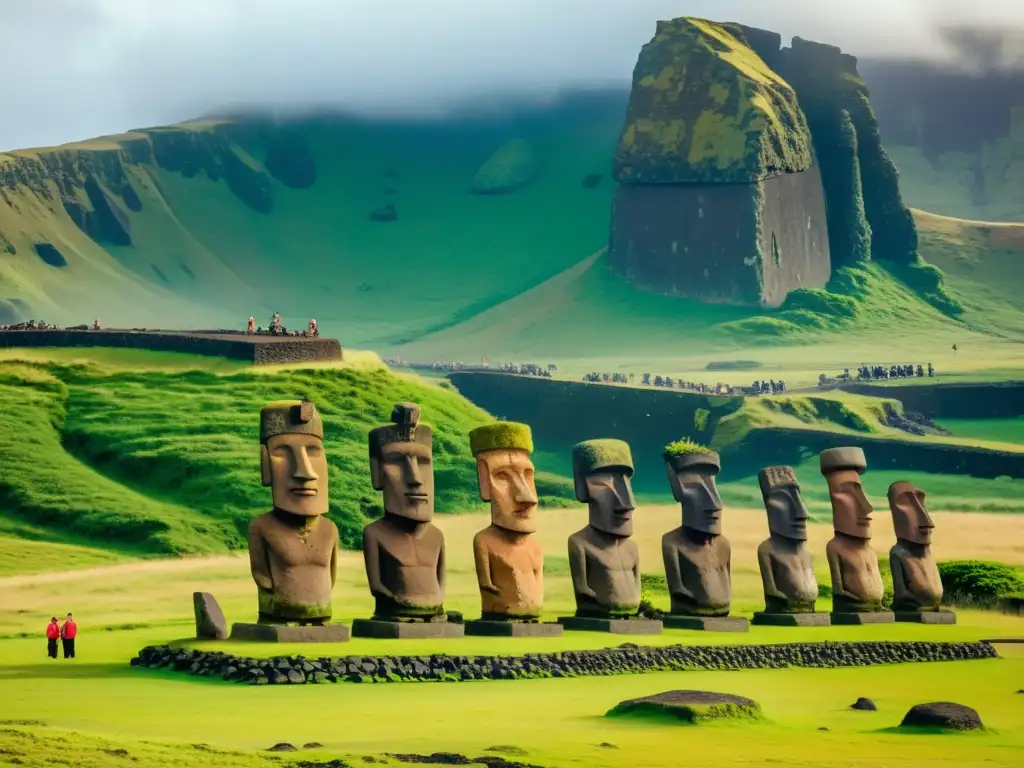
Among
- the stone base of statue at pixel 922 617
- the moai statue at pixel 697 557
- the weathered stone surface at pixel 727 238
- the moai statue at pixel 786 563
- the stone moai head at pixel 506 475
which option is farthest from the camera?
the weathered stone surface at pixel 727 238

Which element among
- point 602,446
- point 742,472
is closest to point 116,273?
point 742,472

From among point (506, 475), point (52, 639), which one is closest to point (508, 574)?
point (506, 475)

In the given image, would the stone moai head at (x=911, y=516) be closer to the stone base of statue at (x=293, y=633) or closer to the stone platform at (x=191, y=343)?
the stone base of statue at (x=293, y=633)

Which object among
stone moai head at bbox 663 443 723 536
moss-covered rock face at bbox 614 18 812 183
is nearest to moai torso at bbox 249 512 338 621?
stone moai head at bbox 663 443 723 536

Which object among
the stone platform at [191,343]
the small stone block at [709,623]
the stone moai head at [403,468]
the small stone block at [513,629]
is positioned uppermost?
the stone platform at [191,343]

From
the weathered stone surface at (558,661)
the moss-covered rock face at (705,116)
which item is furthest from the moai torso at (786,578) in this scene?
the moss-covered rock face at (705,116)

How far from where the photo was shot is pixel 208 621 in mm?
43688

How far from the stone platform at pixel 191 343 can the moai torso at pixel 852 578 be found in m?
30.8

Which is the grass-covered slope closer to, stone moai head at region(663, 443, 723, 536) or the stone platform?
the stone platform

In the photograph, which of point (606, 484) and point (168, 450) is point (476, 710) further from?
point (168, 450)

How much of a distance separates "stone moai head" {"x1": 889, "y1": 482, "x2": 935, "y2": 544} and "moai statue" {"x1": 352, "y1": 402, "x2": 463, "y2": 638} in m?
13.6

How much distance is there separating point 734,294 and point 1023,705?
4304 inches

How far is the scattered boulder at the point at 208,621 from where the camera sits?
43.7 meters

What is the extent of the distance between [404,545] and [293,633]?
3.12 m
